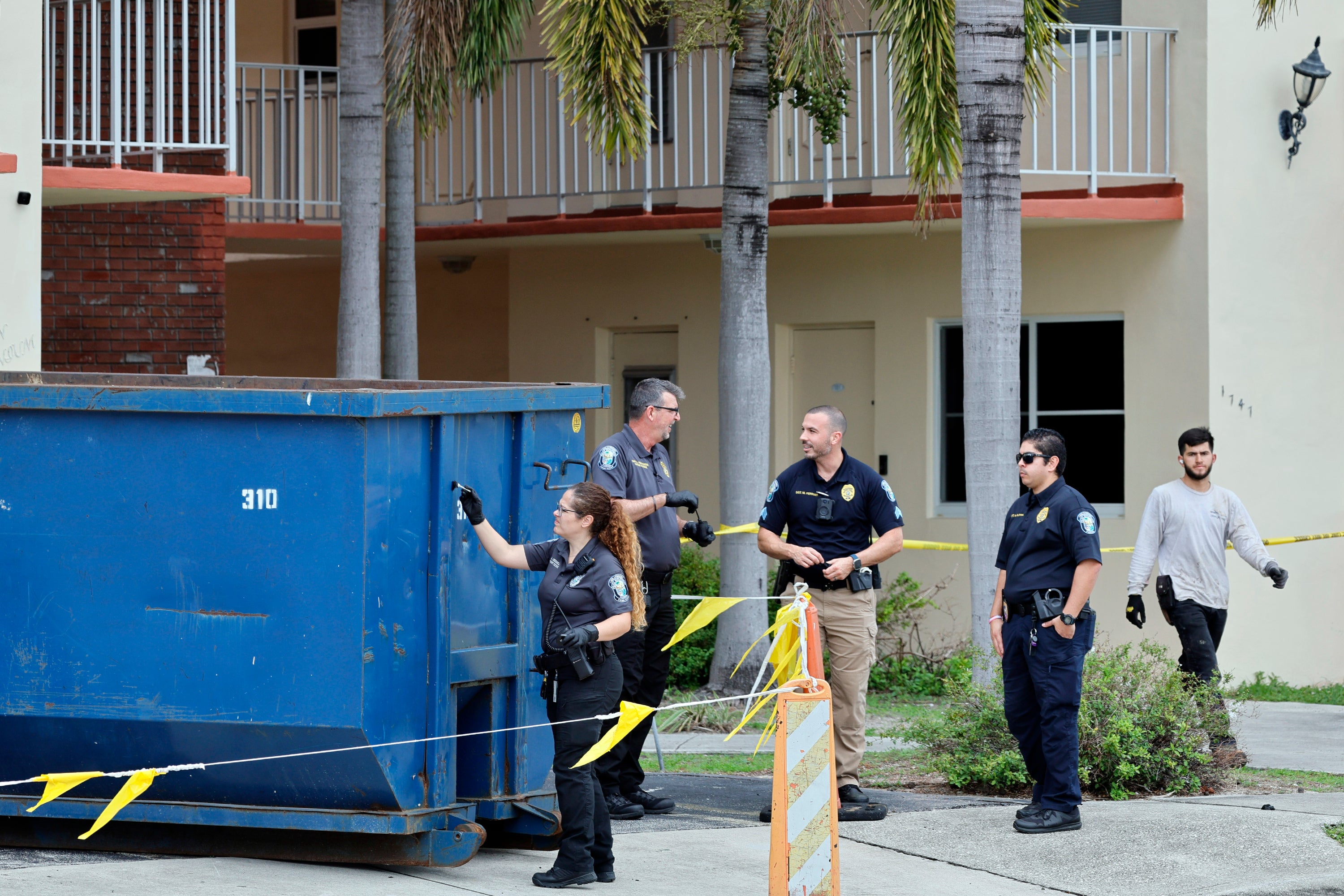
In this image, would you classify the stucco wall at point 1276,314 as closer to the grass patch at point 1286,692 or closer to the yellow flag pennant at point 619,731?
the grass patch at point 1286,692

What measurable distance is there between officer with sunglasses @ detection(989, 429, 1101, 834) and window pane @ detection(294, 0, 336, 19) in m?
13.8

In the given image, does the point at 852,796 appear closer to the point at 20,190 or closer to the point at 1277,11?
the point at 20,190

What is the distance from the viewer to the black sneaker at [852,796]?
745cm

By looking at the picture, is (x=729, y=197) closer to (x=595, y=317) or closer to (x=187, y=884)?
(x=595, y=317)

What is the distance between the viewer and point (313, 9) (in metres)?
18.8

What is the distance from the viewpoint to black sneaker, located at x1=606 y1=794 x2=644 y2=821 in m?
7.39

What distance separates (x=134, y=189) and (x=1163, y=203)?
25.3ft

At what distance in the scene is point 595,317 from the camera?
52.2 feet

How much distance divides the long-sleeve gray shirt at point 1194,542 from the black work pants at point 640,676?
291 centimetres

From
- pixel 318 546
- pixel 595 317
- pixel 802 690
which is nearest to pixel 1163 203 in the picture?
pixel 595 317

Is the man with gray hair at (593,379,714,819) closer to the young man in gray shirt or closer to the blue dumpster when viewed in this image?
the blue dumpster

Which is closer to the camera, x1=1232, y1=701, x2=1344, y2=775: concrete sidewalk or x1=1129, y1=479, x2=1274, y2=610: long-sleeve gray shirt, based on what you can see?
x1=1129, y1=479, x2=1274, y2=610: long-sleeve gray shirt

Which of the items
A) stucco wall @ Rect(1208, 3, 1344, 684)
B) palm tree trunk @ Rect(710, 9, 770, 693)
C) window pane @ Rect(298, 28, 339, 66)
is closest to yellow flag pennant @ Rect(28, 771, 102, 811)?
palm tree trunk @ Rect(710, 9, 770, 693)

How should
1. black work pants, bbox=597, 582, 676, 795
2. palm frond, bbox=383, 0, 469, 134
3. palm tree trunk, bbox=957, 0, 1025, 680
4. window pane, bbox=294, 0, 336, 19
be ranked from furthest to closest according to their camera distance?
window pane, bbox=294, 0, 336, 19
palm frond, bbox=383, 0, 469, 134
palm tree trunk, bbox=957, 0, 1025, 680
black work pants, bbox=597, 582, 676, 795
